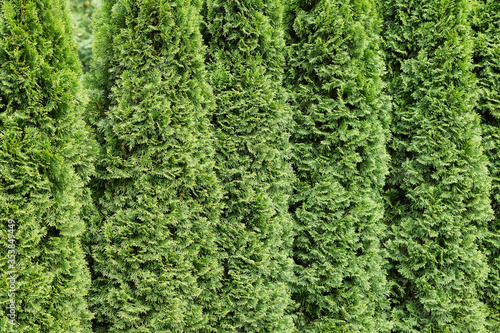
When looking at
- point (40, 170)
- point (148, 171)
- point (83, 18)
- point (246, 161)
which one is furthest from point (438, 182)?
point (83, 18)

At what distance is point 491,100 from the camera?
607cm

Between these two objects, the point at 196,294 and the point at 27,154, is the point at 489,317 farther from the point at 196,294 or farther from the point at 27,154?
the point at 27,154

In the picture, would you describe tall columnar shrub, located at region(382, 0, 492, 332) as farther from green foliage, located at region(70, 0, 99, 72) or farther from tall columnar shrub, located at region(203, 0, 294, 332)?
green foliage, located at region(70, 0, 99, 72)

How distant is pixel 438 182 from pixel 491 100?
1.73 m

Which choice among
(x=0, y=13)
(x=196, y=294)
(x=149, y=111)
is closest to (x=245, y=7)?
(x=149, y=111)

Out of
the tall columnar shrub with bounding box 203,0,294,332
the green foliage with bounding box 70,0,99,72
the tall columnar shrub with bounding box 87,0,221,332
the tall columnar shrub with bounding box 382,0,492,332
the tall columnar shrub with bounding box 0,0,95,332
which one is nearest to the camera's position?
the tall columnar shrub with bounding box 0,0,95,332

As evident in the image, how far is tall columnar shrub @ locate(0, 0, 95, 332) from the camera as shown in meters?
3.01

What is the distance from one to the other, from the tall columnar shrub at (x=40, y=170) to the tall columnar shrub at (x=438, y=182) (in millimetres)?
4204

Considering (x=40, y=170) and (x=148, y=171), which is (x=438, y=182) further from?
(x=40, y=170)

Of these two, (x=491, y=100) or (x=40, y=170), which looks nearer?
(x=40, y=170)

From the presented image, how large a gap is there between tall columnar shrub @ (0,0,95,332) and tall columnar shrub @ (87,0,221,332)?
328mm

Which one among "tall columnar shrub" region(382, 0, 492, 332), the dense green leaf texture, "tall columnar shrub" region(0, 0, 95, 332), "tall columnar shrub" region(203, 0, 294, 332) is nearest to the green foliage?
"tall columnar shrub" region(203, 0, 294, 332)

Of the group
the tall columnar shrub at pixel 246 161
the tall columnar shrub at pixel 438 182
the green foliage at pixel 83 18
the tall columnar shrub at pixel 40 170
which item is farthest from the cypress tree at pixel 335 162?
the green foliage at pixel 83 18

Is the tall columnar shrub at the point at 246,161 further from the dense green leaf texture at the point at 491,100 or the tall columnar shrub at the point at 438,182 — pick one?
the dense green leaf texture at the point at 491,100
